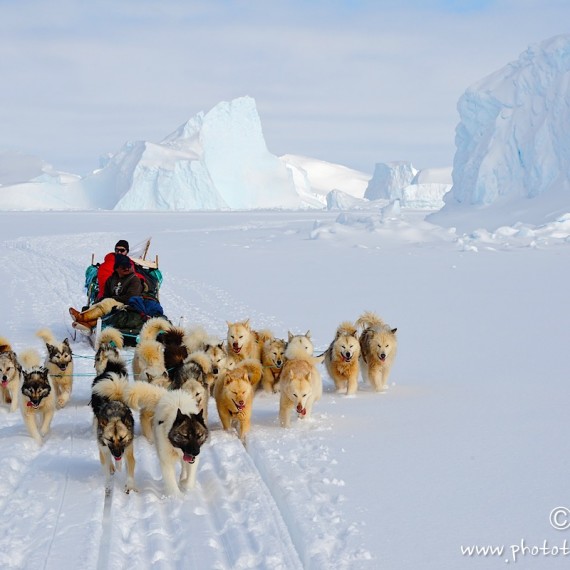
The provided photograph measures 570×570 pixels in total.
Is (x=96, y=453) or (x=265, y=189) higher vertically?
(x=265, y=189)

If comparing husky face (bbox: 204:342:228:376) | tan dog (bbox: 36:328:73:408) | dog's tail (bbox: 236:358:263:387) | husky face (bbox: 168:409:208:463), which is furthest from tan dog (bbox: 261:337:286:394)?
husky face (bbox: 168:409:208:463)

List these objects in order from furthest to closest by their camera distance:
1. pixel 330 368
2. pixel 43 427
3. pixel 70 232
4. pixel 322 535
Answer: pixel 70 232 → pixel 330 368 → pixel 43 427 → pixel 322 535

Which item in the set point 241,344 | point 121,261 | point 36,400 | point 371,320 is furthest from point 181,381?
point 121,261

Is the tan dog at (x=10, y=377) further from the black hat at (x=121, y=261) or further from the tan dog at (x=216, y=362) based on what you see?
the black hat at (x=121, y=261)

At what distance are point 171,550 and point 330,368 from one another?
3.21 metres

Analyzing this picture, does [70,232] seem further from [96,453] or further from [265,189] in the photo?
[265,189]

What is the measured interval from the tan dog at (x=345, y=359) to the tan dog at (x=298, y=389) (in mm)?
637

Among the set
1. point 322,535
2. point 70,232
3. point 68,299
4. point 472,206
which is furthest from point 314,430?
point 472,206

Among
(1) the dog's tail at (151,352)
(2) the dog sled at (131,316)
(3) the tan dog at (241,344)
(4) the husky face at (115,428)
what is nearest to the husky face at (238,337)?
(3) the tan dog at (241,344)

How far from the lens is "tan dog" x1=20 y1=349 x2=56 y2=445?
482cm

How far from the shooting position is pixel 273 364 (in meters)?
6.16

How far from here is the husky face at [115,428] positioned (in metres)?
3.99

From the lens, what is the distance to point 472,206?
1283 inches

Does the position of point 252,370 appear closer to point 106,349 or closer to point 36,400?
point 106,349
